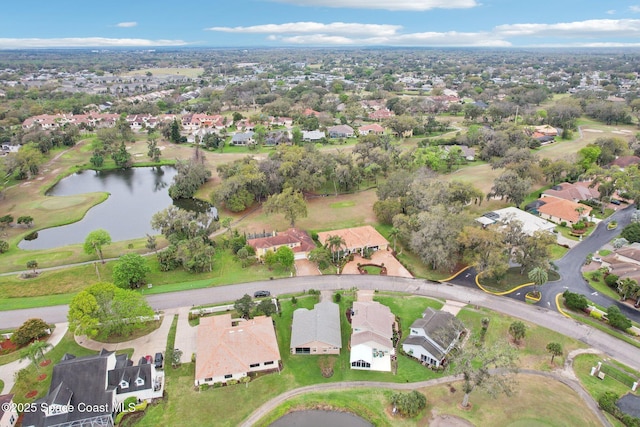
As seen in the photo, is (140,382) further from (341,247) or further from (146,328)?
(341,247)

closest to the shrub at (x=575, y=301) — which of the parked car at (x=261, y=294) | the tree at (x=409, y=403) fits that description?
the tree at (x=409, y=403)

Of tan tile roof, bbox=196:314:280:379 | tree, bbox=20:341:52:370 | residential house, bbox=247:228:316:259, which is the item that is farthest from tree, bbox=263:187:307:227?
tree, bbox=20:341:52:370

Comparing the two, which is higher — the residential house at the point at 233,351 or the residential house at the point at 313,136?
the residential house at the point at 313,136

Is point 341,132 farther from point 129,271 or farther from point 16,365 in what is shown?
point 16,365

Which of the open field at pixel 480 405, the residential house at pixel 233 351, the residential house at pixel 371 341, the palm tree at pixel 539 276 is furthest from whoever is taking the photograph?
the palm tree at pixel 539 276

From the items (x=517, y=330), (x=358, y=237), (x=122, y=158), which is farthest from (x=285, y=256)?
(x=122, y=158)

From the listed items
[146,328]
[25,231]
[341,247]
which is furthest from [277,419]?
[25,231]

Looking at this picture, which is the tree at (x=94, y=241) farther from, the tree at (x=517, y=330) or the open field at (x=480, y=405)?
the tree at (x=517, y=330)
